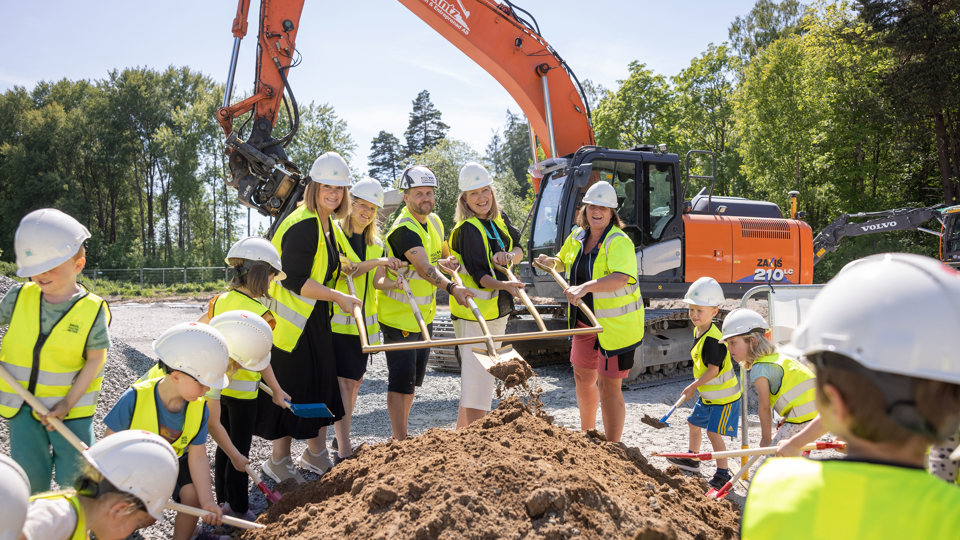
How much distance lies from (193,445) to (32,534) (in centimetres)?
136

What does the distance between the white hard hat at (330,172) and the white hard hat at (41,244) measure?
173 centimetres

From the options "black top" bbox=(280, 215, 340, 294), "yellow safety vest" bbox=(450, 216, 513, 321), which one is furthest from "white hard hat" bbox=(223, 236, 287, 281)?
"yellow safety vest" bbox=(450, 216, 513, 321)

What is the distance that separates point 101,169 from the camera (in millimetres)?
42281

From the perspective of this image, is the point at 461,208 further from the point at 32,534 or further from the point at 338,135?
the point at 338,135

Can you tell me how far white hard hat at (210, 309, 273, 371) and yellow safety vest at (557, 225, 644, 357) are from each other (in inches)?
88.4

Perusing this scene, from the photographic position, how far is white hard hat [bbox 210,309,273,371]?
140 inches

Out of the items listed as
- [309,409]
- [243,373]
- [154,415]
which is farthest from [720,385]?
[154,415]

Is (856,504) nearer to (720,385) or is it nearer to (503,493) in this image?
(503,493)

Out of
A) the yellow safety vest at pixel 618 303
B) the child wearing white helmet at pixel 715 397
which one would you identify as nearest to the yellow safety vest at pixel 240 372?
the yellow safety vest at pixel 618 303

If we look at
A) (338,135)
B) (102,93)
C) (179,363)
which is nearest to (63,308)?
(179,363)

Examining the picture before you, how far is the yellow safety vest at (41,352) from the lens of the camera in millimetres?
2998

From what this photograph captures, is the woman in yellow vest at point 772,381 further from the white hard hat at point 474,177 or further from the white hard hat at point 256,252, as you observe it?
the white hard hat at point 256,252

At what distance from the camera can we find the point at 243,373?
149 inches

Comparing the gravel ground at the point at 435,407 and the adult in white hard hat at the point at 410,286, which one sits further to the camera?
the gravel ground at the point at 435,407
